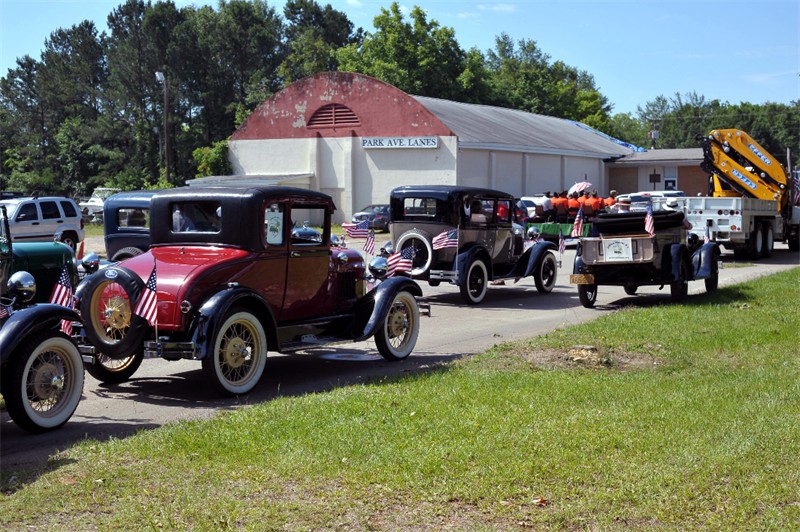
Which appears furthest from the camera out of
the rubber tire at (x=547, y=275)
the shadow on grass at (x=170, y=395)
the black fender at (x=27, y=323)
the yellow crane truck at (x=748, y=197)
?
the yellow crane truck at (x=748, y=197)

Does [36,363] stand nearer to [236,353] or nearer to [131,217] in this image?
[236,353]

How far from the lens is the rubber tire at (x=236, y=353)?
28.2 ft

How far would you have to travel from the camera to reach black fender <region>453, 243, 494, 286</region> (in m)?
16.4

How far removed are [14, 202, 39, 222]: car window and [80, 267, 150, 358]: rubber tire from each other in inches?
790

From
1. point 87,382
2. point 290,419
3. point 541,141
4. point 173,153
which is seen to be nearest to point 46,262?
point 87,382

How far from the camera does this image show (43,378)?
7.54 metres

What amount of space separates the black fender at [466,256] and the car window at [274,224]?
696 centimetres

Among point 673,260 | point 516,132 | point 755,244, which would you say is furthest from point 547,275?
point 516,132

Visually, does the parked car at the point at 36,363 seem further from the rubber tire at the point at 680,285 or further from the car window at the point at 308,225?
the rubber tire at the point at 680,285

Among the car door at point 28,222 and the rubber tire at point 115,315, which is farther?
the car door at point 28,222

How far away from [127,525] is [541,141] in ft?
153

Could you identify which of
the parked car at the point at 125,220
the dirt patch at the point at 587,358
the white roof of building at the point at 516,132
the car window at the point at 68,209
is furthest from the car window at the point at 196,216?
the white roof of building at the point at 516,132

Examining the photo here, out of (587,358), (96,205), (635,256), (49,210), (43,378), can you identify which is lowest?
(587,358)

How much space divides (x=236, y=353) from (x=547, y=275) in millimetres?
10820
